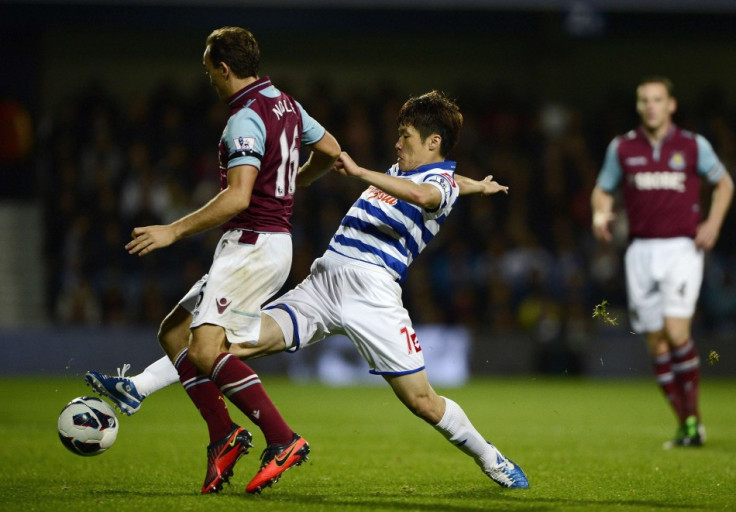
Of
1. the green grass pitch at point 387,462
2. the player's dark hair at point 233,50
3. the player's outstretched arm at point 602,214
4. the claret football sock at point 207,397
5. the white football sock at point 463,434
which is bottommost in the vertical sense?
the green grass pitch at point 387,462

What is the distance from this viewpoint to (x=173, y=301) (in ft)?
48.1

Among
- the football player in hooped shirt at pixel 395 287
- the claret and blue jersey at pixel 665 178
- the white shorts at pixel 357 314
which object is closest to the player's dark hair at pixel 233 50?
the football player in hooped shirt at pixel 395 287

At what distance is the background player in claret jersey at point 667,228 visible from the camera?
788cm

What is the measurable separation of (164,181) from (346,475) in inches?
397

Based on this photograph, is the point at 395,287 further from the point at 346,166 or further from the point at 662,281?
the point at 662,281

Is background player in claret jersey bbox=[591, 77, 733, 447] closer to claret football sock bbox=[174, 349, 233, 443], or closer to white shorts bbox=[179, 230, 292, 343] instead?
white shorts bbox=[179, 230, 292, 343]

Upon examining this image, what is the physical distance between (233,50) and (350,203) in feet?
34.8

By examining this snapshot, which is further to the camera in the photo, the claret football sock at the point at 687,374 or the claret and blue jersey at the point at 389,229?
the claret football sock at the point at 687,374

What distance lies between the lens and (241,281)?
509 cm

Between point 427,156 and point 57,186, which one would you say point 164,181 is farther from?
point 427,156

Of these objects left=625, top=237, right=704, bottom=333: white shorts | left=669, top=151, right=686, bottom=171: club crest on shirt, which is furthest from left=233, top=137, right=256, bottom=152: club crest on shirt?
left=669, top=151, right=686, bottom=171: club crest on shirt

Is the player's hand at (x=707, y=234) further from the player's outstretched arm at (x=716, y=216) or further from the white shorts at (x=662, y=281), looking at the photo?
the white shorts at (x=662, y=281)

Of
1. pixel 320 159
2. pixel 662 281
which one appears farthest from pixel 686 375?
pixel 320 159

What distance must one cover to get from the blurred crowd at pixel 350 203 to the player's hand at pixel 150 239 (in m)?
9.79
